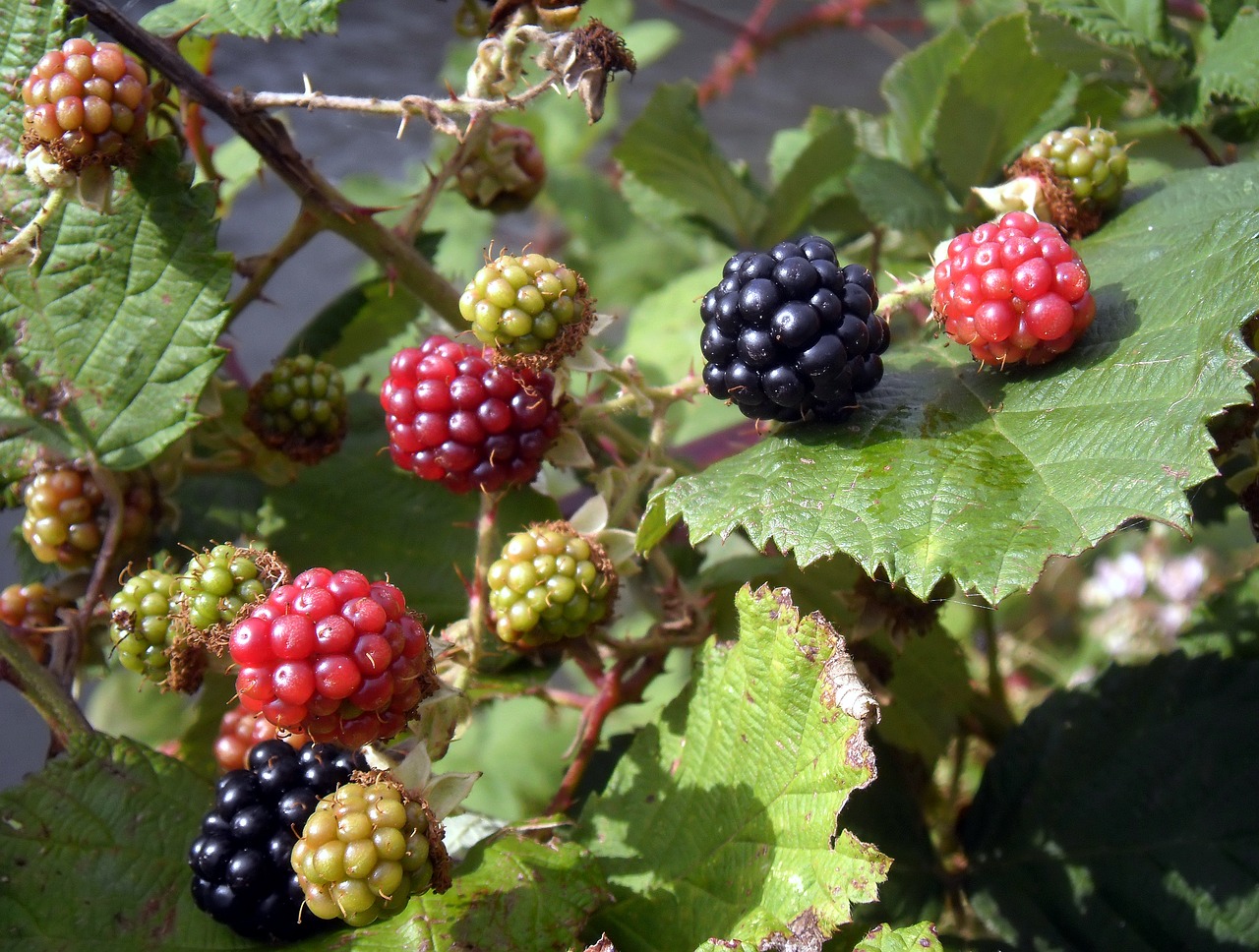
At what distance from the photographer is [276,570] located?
0.75m

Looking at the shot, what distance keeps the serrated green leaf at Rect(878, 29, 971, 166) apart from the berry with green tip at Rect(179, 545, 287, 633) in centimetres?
90

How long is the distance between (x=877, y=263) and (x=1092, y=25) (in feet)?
1.15

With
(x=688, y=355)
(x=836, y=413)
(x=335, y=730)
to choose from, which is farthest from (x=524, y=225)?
(x=335, y=730)

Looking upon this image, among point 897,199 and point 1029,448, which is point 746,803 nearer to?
point 1029,448

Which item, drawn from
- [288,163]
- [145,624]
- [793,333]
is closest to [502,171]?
[288,163]

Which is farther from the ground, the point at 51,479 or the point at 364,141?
the point at 51,479

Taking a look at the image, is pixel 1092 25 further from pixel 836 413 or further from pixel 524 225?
pixel 524 225

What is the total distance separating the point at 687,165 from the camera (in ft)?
4.50

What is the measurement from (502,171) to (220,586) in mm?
545

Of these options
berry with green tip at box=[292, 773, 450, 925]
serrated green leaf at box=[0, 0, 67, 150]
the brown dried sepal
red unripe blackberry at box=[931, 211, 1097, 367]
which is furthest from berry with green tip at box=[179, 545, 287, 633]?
the brown dried sepal

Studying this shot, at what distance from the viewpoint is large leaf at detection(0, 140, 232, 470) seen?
92 centimetres

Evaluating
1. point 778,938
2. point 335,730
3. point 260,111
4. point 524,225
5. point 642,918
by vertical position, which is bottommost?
point 524,225

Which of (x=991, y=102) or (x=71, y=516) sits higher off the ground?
(x=991, y=102)

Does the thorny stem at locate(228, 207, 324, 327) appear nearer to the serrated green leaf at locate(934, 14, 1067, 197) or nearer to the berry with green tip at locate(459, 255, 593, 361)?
the berry with green tip at locate(459, 255, 593, 361)
